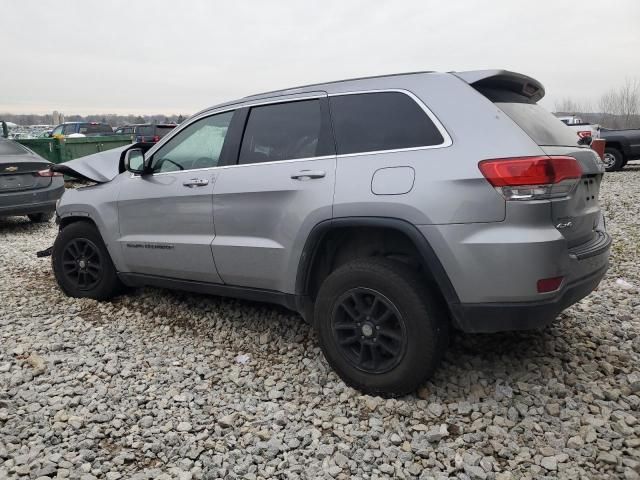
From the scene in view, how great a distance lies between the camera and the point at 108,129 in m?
25.9

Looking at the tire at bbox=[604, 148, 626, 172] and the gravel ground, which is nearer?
the gravel ground

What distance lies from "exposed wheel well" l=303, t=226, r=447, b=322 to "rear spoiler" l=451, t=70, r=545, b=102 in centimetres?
98

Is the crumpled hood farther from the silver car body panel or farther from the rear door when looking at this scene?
the rear door

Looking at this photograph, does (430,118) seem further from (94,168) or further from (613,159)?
(613,159)

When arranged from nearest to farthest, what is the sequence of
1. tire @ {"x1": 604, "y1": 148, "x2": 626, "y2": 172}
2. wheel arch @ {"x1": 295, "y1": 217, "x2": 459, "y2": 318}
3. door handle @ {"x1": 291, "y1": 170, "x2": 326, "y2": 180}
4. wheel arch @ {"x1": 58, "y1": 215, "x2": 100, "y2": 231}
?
wheel arch @ {"x1": 295, "y1": 217, "x2": 459, "y2": 318} < door handle @ {"x1": 291, "y1": 170, "x2": 326, "y2": 180} < wheel arch @ {"x1": 58, "y1": 215, "x2": 100, "y2": 231} < tire @ {"x1": 604, "y1": 148, "x2": 626, "y2": 172}

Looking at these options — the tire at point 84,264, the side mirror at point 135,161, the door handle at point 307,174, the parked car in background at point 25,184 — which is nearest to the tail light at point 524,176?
the door handle at point 307,174

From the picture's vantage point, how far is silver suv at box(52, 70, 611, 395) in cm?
259

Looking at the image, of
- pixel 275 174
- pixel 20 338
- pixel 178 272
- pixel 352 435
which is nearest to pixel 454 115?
pixel 275 174

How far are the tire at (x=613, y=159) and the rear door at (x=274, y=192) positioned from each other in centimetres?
1391

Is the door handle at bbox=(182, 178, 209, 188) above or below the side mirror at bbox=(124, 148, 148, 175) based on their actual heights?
below

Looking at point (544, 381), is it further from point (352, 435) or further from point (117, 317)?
point (117, 317)

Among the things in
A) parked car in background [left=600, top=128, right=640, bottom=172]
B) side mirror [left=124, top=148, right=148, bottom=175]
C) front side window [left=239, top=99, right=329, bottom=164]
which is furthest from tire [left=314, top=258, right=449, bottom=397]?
parked car in background [left=600, top=128, right=640, bottom=172]

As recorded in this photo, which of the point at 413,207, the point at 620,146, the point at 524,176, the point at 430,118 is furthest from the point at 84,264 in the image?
the point at 620,146

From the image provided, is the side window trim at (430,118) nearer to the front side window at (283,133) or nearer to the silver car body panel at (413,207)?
the silver car body panel at (413,207)
